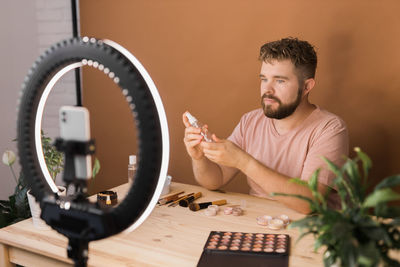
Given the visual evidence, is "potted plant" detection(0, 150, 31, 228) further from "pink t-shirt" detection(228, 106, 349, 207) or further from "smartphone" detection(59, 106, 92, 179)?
"smartphone" detection(59, 106, 92, 179)

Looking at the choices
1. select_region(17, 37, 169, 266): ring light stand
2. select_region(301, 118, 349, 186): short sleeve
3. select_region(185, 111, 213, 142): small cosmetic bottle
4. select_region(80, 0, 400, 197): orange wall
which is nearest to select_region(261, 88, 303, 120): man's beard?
select_region(301, 118, 349, 186): short sleeve

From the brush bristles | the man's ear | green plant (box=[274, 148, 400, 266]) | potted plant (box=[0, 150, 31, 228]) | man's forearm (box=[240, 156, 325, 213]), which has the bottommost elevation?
potted plant (box=[0, 150, 31, 228])

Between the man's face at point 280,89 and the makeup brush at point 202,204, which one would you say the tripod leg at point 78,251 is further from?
the man's face at point 280,89

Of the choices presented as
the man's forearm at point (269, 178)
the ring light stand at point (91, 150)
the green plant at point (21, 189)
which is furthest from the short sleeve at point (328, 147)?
the ring light stand at point (91, 150)

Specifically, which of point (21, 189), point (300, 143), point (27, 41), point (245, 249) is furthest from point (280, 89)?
point (27, 41)

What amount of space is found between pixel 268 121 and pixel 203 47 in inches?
25.0

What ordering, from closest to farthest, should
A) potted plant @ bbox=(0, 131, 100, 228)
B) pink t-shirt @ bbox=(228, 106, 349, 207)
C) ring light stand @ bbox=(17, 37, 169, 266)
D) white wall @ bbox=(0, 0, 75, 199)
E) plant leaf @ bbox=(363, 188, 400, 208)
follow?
ring light stand @ bbox=(17, 37, 169, 266) < plant leaf @ bbox=(363, 188, 400, 208) < potted plant @ bbox=(0, 131, 100, 228) < pink t-shirt @ bbox=(228, 106, 349, 207) < white wall @ bbox=(0, 0, 75, 199)

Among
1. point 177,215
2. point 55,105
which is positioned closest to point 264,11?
point 177,215

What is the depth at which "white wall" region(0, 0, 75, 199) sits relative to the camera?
8.32 feet

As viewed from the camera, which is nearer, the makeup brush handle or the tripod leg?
the tripod leg

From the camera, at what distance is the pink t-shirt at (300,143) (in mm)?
1550

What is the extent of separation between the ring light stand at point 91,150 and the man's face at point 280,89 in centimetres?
127

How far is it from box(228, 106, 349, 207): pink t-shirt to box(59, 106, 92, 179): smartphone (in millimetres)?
1147

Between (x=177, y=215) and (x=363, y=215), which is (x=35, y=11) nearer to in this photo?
(x=177, y=215)
